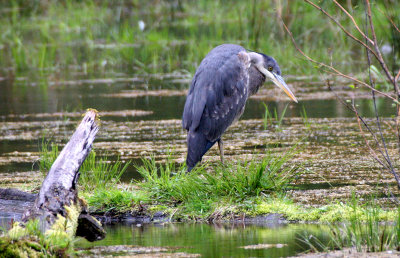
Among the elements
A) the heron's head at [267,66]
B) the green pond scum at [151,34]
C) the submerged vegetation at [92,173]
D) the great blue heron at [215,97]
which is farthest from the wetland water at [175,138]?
the green pond scum at [151,34]

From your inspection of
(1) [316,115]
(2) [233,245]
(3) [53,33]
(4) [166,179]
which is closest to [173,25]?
(3) [53,33]

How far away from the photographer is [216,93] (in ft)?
24.0

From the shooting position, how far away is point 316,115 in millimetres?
10320

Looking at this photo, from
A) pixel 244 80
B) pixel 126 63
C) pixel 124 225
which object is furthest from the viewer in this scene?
pixel 126 63

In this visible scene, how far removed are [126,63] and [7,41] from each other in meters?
4.44

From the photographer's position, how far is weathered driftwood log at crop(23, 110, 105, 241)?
5.00 m

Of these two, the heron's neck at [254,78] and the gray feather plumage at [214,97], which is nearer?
the gray feather plumage at [214,97]

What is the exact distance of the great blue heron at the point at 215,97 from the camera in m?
7.14

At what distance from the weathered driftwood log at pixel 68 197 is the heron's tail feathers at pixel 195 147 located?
1388 millimetres

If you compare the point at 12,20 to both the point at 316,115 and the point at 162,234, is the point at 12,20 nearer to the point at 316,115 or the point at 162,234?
the point at 316,115

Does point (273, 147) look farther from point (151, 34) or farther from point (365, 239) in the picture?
point (151, 34)

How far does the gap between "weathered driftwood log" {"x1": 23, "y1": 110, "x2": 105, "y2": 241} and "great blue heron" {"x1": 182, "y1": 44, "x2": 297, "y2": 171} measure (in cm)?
149

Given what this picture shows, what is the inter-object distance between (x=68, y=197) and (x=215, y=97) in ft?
8.10

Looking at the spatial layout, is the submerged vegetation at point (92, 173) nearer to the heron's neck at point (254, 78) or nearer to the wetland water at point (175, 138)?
the wetland water at point (175, 138)
